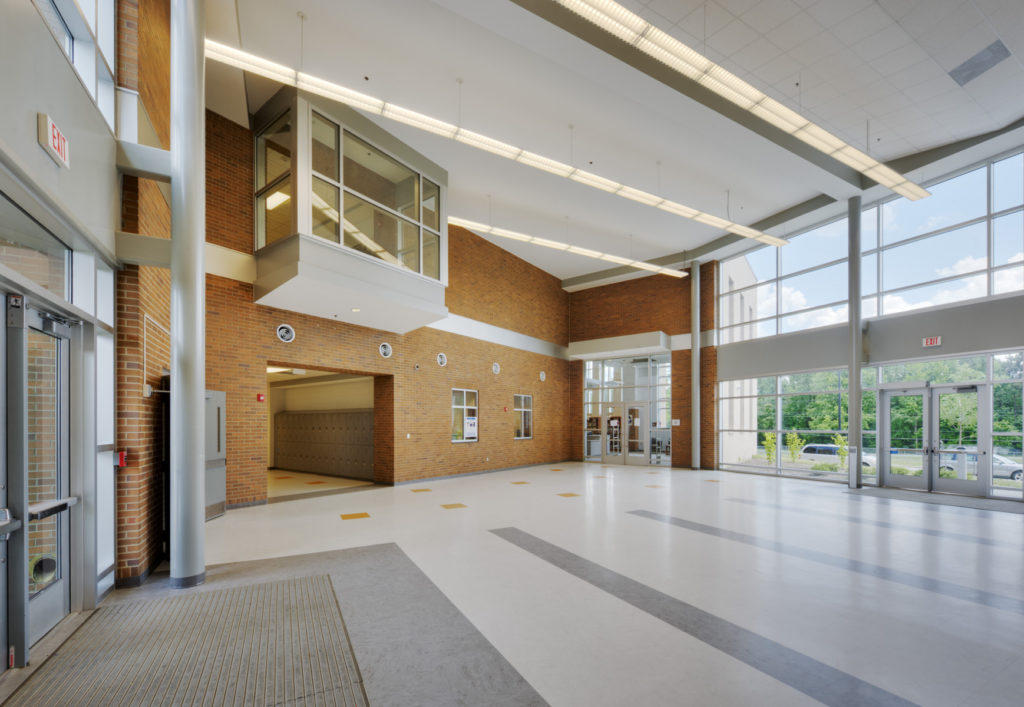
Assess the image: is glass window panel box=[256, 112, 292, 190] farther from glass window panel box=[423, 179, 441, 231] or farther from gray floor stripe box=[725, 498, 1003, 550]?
gray floor stripe box=[725, 498, 1003, 550]

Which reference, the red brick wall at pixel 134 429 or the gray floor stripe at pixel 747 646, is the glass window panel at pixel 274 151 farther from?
the gray floor stripe at pixel 747 646

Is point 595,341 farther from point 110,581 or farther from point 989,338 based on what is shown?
point 110,581

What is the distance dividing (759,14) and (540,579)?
655 centimetres

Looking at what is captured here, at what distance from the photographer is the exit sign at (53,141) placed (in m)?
2.72

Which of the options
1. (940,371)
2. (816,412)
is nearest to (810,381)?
(816,412)

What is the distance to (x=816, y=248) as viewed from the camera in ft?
37.1

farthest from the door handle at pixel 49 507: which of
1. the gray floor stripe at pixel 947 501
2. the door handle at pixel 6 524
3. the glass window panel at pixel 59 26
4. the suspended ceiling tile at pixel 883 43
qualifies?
the gray floor stripe at pixel 947 501

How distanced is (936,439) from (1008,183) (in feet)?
15.8

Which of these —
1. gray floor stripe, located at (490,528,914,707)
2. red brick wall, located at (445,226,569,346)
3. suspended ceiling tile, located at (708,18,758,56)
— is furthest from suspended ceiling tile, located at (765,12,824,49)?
red brick wall, located at (445,226,569,346)

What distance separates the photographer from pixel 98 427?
3863mm

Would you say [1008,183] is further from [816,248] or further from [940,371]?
[940,371]

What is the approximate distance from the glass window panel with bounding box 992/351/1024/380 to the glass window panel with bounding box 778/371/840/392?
2621mm

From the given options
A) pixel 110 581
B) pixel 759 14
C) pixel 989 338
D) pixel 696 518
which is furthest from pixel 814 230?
pixel 110 581

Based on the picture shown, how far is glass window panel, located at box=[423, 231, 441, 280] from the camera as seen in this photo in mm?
9008
